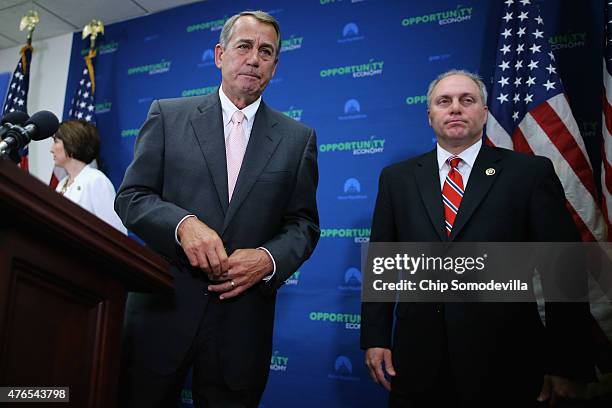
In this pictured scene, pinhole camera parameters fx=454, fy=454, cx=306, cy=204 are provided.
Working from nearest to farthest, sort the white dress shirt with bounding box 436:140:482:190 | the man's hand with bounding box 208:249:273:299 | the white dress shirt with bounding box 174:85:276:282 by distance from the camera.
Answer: the man's hand with bounding box 208:249:273:299 → the white dress shirt with bounding box 174:85:276:282 → the white dress shirt with bounding box 436:140:482:190

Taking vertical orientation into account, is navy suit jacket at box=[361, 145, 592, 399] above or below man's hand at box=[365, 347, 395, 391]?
above

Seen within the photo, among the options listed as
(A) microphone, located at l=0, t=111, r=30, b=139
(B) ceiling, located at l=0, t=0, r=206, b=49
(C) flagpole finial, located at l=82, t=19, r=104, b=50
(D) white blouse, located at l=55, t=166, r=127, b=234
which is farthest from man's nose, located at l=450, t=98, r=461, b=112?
(C) flagpole finial, located at l=82, t=19, r=104, b=50

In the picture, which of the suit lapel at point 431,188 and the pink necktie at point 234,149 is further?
the suit lapel at point 431,188

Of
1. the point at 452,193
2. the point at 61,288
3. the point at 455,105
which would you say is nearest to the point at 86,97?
the point at 455,105

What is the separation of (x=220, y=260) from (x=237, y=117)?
0.51m

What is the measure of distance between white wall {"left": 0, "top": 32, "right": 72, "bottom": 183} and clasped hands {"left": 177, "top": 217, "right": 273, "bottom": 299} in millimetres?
3527

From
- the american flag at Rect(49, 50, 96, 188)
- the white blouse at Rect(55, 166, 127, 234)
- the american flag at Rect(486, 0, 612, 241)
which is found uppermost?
the american flag at Rect(49, 50, 96, 188)

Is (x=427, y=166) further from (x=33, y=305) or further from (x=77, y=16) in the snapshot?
(x=77, y=16)

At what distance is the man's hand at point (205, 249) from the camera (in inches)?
40.7

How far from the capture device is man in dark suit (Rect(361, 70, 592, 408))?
4.26 feet

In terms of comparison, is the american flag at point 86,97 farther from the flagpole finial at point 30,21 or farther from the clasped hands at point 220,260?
the clasped hands at point 220,260

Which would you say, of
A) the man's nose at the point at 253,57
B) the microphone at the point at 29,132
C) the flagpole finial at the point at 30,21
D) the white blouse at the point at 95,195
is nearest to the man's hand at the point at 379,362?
the man's nose at the point at 253,57

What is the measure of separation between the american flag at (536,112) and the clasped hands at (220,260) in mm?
1625

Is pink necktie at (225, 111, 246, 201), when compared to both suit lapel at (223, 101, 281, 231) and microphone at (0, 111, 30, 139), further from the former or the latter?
microphone at (0, 111, 30, 139)
